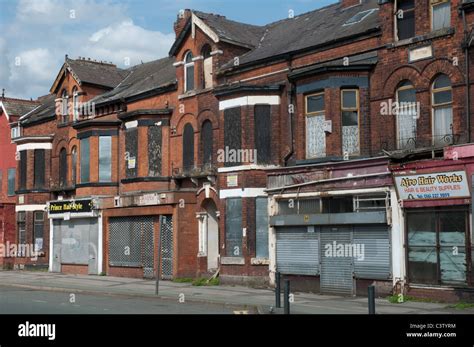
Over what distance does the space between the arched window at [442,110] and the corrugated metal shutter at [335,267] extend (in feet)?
13.3

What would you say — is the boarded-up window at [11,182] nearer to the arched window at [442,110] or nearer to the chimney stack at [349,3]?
the chimney stack at [349,3]

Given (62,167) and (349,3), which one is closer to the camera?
(349,3)

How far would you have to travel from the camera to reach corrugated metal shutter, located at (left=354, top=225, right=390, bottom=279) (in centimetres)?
2137

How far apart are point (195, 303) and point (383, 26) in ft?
35.0

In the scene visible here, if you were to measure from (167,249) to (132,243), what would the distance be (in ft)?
9.00

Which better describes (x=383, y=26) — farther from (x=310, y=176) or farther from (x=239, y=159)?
(x=239, y=159)

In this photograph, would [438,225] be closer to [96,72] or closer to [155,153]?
[155,153]

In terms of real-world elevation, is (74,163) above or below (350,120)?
below

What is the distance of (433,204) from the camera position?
2012 centimetres

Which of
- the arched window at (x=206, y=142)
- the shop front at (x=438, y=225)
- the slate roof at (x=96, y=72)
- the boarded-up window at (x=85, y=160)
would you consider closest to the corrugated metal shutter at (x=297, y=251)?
the shop front at (x=438, y=225)

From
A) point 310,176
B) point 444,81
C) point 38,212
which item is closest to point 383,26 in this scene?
point 444,81

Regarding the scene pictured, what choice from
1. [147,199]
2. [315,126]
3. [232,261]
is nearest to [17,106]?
[147,199]

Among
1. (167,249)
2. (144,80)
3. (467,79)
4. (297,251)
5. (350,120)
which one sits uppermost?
(144,80)

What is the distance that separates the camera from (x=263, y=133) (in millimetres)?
25938
